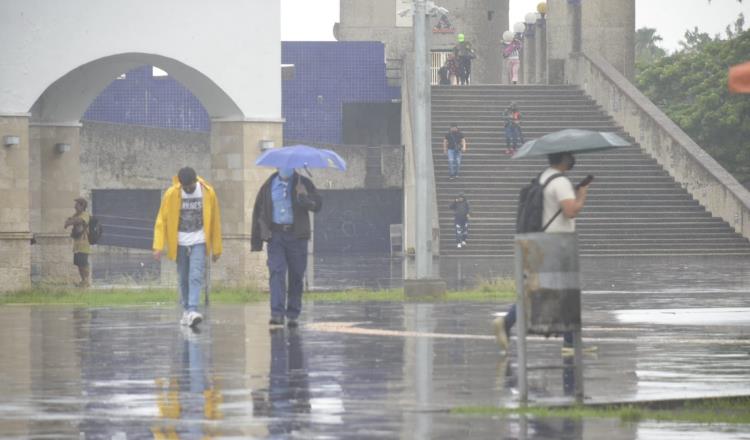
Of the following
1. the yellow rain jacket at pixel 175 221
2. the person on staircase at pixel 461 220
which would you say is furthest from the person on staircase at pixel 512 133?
the yellow rain jacket at pixel 175 221

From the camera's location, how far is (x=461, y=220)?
5159cm

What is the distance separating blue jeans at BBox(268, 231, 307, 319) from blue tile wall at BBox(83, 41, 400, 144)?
48.7m

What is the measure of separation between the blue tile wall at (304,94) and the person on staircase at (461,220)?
18079 millimetres

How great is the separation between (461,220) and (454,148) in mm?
3400

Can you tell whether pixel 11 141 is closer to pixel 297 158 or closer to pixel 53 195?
pixel 53 195

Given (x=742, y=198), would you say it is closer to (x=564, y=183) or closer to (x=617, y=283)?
(x=617, y=283)

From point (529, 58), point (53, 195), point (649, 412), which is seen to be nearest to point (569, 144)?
point (649, 412)

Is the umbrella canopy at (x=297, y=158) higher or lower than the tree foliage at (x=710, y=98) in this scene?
lower

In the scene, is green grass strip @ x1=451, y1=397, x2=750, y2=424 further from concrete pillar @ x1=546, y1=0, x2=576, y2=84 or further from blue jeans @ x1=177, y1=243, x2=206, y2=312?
concrete pillar @ x1=546, y1=0, x2=576, y2=84

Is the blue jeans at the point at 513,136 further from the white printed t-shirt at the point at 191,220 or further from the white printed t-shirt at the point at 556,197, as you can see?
the white printed t-shirt at the point at 556,197

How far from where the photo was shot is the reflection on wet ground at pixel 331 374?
11.1 metres

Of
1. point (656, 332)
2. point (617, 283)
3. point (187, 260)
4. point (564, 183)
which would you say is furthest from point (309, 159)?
point (617, 283)

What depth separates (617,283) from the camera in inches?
1314

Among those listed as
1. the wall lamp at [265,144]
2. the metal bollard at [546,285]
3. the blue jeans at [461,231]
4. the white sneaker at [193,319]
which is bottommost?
the white sneaker at [193,319]
